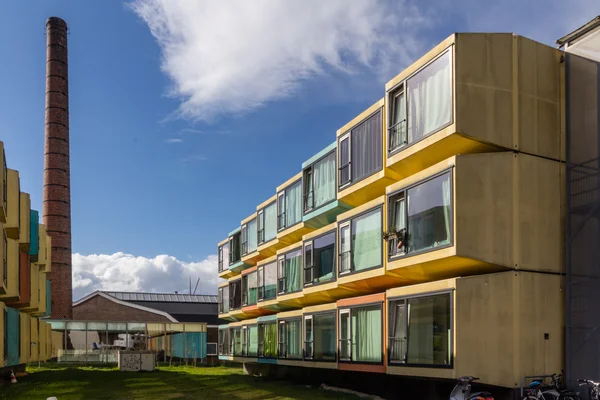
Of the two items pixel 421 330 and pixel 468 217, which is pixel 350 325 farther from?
pixel 468 217

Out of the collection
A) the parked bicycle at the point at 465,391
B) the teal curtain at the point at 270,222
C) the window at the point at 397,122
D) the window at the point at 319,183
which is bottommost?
the parked bicycle at the point at 465,391

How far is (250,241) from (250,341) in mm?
6005

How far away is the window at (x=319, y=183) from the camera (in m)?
27.4

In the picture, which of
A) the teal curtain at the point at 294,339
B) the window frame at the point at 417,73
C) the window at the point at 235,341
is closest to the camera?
the window frame at the point at 417,73

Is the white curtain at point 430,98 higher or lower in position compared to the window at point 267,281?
higher

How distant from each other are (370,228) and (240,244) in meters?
23.4

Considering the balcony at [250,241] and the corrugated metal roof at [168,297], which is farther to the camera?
the corrugated metal roof at [168,297]

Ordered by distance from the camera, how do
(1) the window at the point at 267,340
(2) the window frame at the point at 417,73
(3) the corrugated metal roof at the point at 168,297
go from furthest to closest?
(3) the corrugated metal roof at the point at 168,297 → (1) the window at the point at 267,340 → (2) the window frame at the point at 417,73

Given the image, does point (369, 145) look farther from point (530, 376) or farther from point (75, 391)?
point (75, 391)

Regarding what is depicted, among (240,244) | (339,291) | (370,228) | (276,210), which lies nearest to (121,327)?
(240,244)

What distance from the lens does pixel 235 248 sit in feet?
150

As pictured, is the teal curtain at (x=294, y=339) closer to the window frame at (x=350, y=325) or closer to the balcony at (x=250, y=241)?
the window frame at (x=350, y=325)

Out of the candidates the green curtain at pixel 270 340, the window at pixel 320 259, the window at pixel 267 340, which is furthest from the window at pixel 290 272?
the window at pixel 267 340

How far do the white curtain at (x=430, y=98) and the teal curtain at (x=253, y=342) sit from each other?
21.3 m
